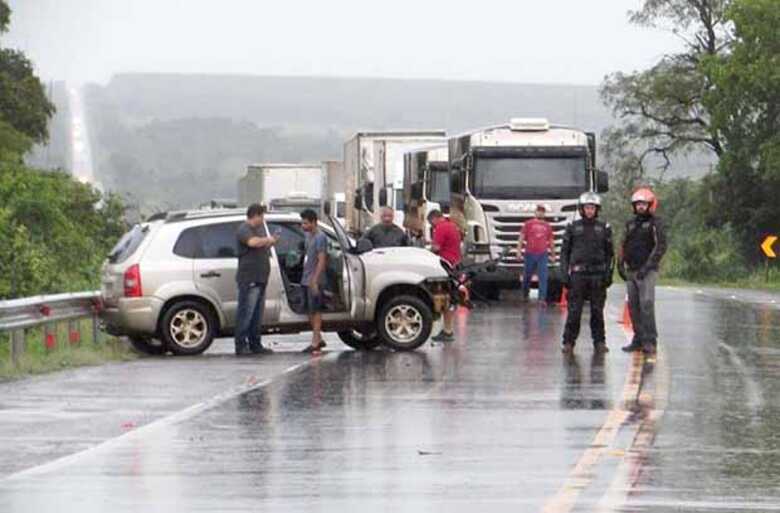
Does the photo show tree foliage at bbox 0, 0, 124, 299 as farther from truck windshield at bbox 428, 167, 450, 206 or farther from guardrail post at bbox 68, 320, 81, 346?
guardrail post at bbox 68, 320, 81, 346

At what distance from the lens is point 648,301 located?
78.6 feet

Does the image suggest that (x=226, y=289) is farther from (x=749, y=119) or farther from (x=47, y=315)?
(x=749, y=119)

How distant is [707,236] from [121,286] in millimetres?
56112

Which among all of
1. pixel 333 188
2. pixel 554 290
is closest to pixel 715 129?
pixel 333 188

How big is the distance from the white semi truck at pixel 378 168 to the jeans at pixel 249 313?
85.5 feet

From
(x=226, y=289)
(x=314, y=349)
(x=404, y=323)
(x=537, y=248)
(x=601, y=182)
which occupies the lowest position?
(x=314, y=349)

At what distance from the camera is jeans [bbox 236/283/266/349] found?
24.8 m

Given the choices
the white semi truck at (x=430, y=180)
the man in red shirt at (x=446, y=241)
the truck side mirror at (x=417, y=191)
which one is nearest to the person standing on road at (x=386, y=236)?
the man in red shirt at (x=446, y=241)

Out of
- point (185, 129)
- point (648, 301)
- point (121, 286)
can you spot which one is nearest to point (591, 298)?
point (648, 301)

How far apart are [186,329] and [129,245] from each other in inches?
56.7

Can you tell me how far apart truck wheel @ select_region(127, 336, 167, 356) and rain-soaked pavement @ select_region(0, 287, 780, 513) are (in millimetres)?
806

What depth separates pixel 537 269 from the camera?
3741 cm

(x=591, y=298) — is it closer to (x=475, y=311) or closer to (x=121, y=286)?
(x=121, y=286)

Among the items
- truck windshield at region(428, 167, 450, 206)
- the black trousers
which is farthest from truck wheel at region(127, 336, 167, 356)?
truck windshield at region(428, 167, 450, 206)
